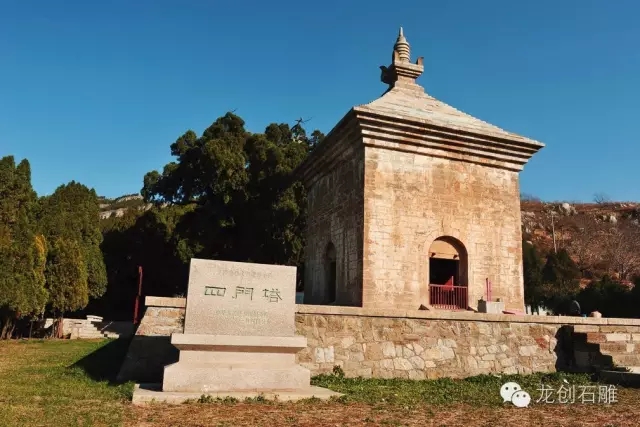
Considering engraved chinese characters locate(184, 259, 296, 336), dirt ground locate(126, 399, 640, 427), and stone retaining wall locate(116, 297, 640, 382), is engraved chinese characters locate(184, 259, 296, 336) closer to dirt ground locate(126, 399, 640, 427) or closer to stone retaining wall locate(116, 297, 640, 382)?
dirt ground locate(126, 399, 640, 427)

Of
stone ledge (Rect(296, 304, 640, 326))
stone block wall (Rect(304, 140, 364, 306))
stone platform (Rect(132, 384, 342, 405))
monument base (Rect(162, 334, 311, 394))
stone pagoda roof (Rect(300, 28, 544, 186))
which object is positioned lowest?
stone platform (Rect(132, 384, 342, 405))

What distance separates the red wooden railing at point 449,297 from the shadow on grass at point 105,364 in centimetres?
729

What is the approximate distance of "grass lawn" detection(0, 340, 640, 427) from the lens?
551cm

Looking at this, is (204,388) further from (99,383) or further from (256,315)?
(99,383)

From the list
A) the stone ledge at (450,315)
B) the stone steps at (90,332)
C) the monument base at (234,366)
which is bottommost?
the stone steps at (90,332)

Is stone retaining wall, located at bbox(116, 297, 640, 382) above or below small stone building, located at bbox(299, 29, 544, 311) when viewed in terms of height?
below

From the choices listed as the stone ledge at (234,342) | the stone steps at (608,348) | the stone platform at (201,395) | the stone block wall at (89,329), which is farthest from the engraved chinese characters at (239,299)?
the stone block wall at (89,329)

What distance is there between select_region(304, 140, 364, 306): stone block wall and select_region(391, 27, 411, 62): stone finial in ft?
13.9

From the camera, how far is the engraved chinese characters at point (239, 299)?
7141 mm

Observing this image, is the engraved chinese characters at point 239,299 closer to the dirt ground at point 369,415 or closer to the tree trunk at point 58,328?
the dirt ground at point 369,415

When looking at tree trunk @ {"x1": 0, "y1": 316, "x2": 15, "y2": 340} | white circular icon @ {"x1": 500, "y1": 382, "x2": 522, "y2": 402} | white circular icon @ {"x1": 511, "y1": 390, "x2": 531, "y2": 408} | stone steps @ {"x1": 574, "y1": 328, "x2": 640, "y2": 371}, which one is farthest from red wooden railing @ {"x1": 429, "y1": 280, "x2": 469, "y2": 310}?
tree trunk @ {"x1": 0, "y1": 316, "x2": 15, "y2": 340}

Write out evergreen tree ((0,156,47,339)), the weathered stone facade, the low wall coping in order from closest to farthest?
the weathered stone facade < the low wall coping < evergreen tree ((0,156,47,339))

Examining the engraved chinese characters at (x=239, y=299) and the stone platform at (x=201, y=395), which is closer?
the stone platform at (x=201, y=395)

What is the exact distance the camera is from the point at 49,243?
2436cm
